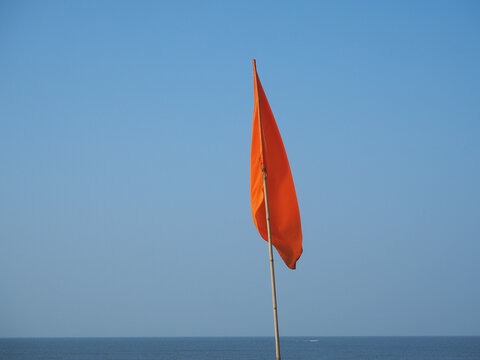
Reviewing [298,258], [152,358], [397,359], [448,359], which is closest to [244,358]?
[152,358]

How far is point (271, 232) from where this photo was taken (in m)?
7.96

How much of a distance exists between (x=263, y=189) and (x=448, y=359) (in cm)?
10423

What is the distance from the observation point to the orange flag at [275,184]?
7.95m

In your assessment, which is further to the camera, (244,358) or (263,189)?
(244,358)

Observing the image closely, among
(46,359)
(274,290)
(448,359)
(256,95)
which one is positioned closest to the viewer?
(274,290)

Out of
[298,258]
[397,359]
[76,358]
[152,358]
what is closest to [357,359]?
[397,359]

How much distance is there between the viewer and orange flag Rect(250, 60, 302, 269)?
7.95 m

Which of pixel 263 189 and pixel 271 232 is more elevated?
pixel 263 189

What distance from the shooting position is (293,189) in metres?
8.00

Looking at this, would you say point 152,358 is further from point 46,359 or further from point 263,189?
point 263,189

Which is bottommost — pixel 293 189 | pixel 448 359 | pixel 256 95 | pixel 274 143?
pixel 448 359

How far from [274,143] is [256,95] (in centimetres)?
66

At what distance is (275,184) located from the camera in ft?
26.2

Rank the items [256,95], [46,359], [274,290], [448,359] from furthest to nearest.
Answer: [46,359]
[448,359]
[256,95]
[274,290]
